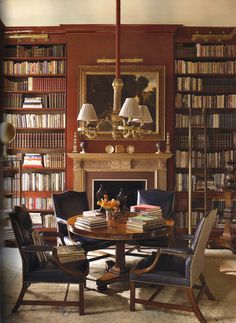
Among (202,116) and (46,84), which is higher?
(46,84)

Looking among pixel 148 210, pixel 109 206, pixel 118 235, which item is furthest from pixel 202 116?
pixel 118 235

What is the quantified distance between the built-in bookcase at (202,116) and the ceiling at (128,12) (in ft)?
1.26

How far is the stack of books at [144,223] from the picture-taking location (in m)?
3.36

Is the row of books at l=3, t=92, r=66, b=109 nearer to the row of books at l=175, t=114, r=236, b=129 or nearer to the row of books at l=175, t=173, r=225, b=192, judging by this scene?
the row of books at l=175, t=114, r=236, b=129

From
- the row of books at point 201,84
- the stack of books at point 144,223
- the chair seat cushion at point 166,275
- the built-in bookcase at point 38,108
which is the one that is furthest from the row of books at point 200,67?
the chair seat cushion at point 166,275

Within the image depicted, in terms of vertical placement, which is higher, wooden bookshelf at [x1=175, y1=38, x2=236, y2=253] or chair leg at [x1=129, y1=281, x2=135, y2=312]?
wooden bookshelf at [x1=175, y1=38, x2=236, y2=253]

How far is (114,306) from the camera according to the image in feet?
10.6

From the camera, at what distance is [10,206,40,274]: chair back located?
2982 millimetres

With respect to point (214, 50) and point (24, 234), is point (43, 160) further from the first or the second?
point (214, 50)

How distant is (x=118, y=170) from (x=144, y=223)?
2.24 metres

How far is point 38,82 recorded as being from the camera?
565cm

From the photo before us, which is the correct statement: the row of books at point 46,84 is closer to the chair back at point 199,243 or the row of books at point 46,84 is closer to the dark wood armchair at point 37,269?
the dark wood armchair at point 37,269

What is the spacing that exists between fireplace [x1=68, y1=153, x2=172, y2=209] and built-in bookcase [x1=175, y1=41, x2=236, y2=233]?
0.34m

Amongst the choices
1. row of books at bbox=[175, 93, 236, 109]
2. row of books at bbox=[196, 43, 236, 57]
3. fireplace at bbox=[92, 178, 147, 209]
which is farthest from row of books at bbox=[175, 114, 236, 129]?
fireplace at bbox=[92, 178, 147, 209]
